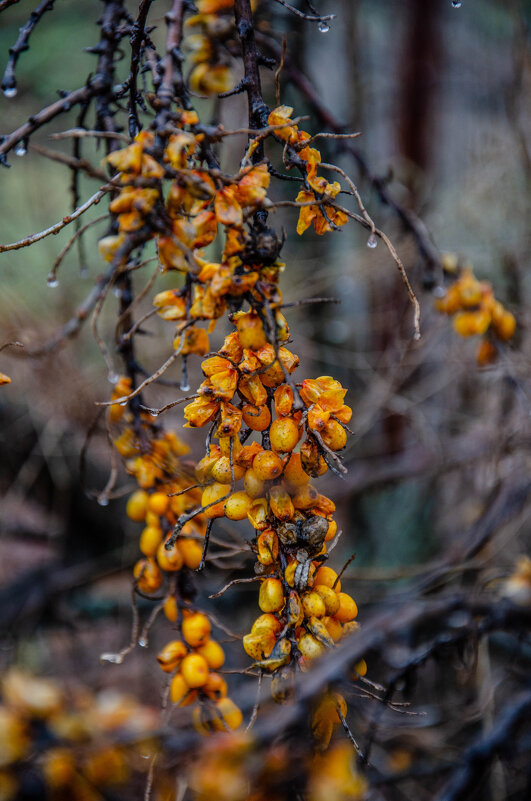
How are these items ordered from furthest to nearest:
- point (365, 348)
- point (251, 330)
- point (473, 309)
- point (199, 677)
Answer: point (365, 348)
point (473, 309)
point (199, 677)
point (251, 330)

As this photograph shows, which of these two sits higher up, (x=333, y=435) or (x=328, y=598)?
(x=333, y=435)

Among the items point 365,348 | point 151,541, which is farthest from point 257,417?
point 365,348

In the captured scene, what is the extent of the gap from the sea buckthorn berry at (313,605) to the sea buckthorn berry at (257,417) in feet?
0.43

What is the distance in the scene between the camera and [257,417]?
43 centimetres

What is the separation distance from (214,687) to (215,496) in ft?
0.74

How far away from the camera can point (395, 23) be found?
2.04 meters

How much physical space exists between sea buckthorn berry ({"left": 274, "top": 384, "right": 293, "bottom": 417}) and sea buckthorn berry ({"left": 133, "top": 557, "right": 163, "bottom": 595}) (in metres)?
0.27

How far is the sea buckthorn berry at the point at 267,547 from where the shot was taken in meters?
Result: 0.42

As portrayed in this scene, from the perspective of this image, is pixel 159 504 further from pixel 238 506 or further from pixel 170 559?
pixel 238 506

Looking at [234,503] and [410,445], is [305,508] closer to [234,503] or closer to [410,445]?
[234,503]

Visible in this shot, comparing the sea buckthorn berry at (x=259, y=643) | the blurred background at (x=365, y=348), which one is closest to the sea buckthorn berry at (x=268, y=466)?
the sea buckthorn berry at (x=259, y=643)

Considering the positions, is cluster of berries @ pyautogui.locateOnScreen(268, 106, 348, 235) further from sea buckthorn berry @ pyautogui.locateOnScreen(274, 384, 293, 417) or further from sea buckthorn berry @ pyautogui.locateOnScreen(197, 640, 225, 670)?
sea buckthorn berry @ pyautogui.locateOnScreen(197, 640, 225, 670)

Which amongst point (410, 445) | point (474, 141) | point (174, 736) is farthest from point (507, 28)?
point (174, 736)

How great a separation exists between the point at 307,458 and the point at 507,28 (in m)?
2.68
